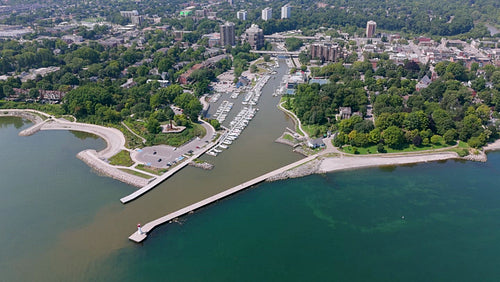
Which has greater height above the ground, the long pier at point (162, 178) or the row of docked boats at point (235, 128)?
the row of docked boats at point (235, 128)

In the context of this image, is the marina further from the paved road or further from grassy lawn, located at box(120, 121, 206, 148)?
the paved road

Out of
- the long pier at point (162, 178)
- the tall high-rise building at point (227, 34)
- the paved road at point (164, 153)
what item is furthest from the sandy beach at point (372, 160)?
the tall high-rise building at point (227, 34)

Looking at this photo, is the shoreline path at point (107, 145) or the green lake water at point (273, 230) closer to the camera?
the green lake water at point (273, 230)

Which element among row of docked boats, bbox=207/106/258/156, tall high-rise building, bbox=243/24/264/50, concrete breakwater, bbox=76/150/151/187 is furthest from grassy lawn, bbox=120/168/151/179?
tall high-rise building, bbox=243/24/264/50

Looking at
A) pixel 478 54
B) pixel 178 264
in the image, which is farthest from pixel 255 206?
pixel 478 54

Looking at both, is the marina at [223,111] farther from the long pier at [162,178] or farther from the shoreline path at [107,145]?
the long pier at [162,178]

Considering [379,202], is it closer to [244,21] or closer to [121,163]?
[121,163]

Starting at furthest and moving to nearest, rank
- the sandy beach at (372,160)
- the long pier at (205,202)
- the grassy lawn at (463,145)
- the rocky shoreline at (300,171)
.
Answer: the grassy lawn at (463,145), the sandy beach at (372,160), the rocky shoreline at (300,171), the long pier at (205,202)

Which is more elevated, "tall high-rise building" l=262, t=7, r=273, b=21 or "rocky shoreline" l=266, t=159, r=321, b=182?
"tall high-rise building" l=262, t=7, r=273, b=21
